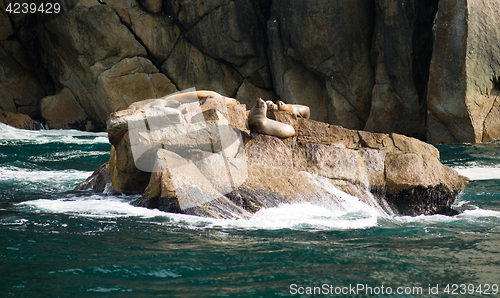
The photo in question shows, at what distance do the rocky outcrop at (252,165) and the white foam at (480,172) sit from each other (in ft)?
9.48

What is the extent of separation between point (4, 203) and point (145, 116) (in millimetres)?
2229

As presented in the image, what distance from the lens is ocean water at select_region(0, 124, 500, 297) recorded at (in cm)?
313

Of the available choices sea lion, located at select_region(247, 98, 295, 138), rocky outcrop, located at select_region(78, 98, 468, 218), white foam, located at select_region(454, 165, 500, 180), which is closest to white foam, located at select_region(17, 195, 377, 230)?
rocky outcrop, located at select_region(78, 98, 468, 218)

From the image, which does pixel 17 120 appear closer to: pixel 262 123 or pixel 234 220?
pixel 262 123

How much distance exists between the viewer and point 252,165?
6293mm

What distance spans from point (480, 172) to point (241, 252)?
27.4 ft

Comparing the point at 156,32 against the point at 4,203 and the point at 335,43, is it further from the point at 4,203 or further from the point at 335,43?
the point at 4,203

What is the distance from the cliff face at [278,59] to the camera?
14586 mm

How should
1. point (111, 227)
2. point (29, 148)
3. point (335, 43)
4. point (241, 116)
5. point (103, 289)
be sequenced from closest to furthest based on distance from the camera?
point (103, 289) → point (111, 227) → point (241, 116) → point (29, 148) → point (335, 43)

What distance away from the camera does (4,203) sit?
6.04 meters

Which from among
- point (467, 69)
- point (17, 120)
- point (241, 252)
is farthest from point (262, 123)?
point (17, 120)

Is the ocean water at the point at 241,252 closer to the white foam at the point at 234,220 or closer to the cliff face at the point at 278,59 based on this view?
the white foam at the point at 234,220

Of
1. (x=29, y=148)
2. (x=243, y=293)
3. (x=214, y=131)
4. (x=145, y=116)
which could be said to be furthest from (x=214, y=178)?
(x=29, y=148)

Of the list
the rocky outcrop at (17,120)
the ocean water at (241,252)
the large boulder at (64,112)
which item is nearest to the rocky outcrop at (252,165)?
the ocean water at (241,252)
